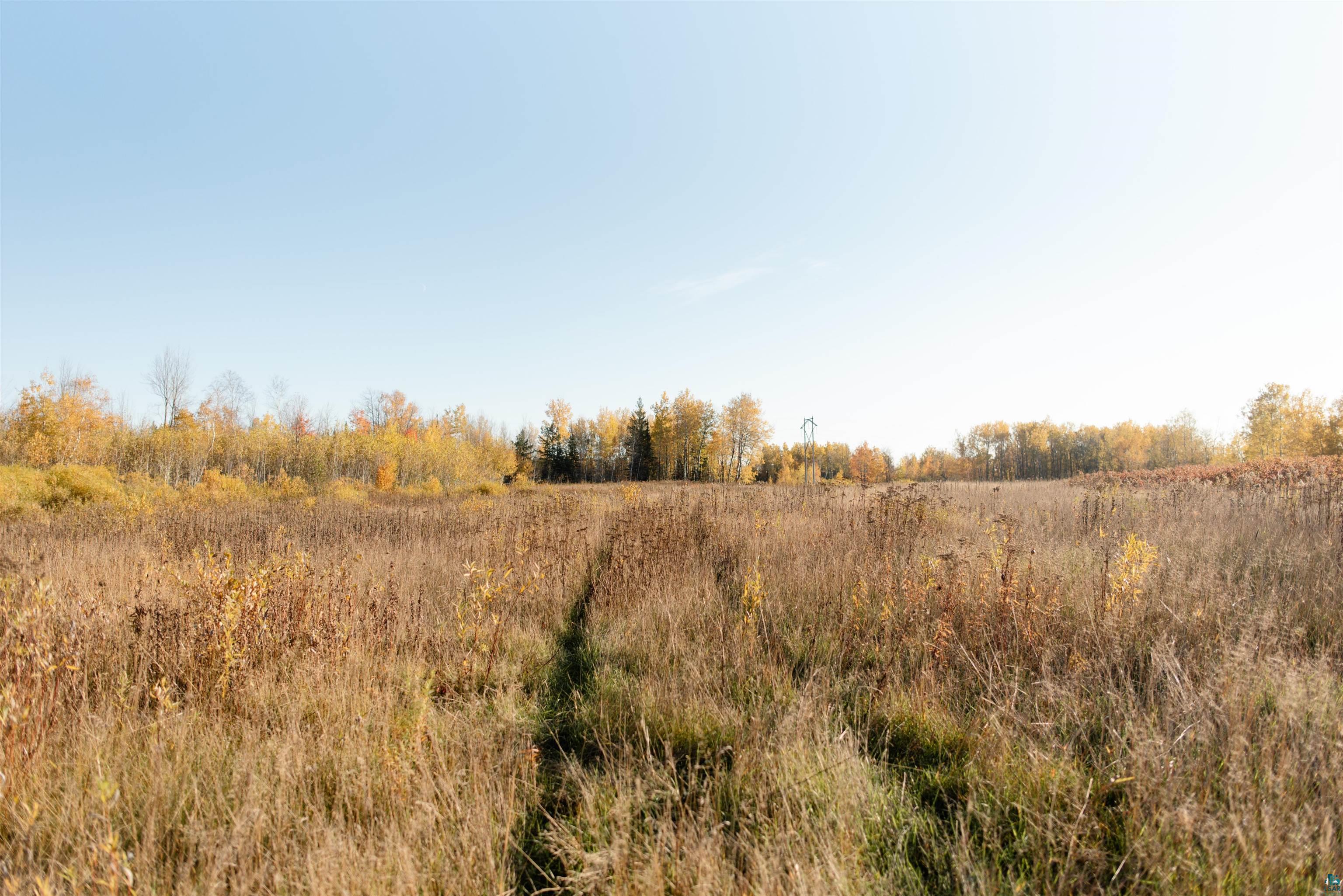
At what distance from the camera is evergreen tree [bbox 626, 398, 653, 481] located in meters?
54.2

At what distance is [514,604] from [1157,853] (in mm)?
4695

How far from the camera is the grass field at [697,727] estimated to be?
1875mm

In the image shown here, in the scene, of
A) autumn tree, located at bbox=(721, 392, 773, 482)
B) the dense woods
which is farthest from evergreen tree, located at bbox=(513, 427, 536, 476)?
autumn tree, located at bbox=(721, 392, 773, 482)

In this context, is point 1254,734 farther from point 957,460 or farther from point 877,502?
point 957,460

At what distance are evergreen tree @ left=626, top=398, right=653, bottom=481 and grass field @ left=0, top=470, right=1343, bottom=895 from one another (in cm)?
4854

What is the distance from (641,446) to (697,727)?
51.7m

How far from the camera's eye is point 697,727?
2.86 meters

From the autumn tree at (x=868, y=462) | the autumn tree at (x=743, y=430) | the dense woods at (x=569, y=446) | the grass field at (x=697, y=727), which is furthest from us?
the autumn tree at (x=868, y=462)

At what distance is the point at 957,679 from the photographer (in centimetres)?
336

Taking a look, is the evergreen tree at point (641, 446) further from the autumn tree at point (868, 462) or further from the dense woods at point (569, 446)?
the autumn tree at point (868, 462)

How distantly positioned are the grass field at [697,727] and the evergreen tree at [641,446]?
4854cm

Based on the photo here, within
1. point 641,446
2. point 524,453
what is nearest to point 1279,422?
point 641,446

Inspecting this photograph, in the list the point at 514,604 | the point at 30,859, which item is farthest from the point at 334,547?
the point at 30,859

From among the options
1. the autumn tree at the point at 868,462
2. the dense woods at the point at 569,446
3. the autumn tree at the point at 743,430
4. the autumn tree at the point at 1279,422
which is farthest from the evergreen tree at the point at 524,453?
the autumn tree at the point at 1279,422
